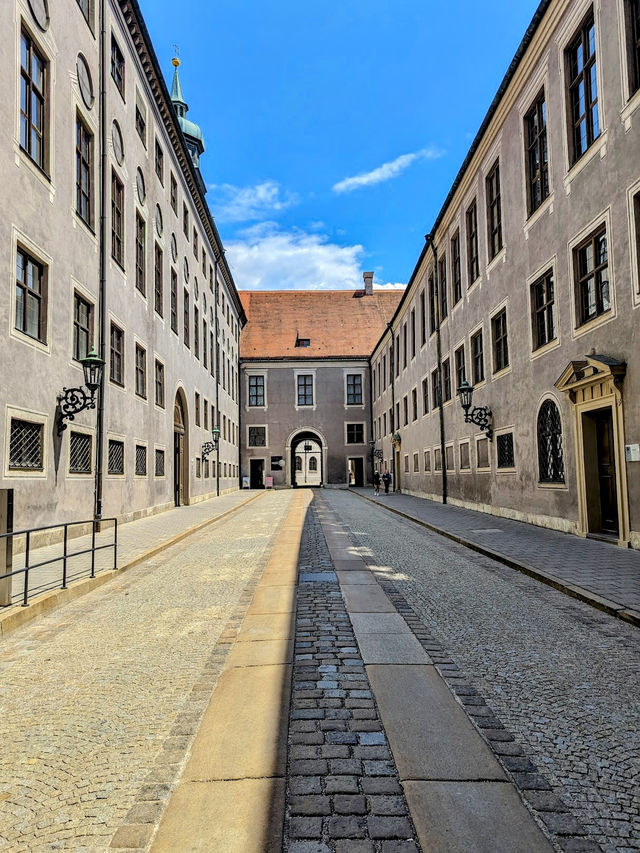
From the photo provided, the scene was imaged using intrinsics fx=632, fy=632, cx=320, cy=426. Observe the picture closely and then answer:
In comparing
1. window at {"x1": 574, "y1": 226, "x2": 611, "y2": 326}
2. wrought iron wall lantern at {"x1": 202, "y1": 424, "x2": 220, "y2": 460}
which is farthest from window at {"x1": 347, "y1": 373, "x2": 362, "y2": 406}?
window at {"x1": 574, "y1": 226, "x2": 611, "y2": 326}

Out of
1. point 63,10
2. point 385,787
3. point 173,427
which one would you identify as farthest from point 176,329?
point 385,787

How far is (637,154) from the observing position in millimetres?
10375

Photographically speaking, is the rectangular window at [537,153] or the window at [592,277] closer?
the window at [592,277]

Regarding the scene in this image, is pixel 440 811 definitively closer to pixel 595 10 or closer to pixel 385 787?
pixel 385 787

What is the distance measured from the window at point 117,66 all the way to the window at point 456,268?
12.3 meters

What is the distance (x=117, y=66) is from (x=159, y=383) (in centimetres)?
1021

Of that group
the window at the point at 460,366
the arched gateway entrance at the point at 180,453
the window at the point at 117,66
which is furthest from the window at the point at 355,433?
the window at the point at 117,66

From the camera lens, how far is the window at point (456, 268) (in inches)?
925

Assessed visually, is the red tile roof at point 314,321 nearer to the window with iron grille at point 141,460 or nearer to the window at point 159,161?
the window at point 159,161

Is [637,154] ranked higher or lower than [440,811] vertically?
higher

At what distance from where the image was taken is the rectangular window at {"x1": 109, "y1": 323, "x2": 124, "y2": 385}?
17441mm

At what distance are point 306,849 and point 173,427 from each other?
23.8 metres

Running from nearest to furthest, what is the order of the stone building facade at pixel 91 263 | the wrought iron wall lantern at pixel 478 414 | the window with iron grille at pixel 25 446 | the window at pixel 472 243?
1. the window with iron grille at pixel 25 446
2. the stone building facade at pixel 91 263
3. the wrought iron wall lantern at pixel 478 414
4. the window at pixel 472 243

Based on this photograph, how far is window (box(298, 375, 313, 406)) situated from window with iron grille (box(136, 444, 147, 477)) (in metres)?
32.1
